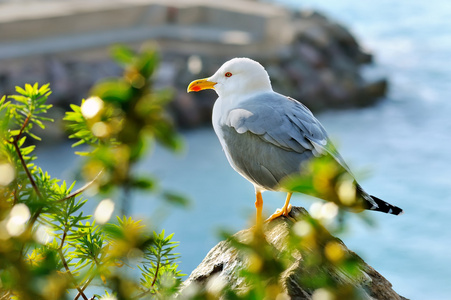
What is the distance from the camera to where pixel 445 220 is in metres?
4.92

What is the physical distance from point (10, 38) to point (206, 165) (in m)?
2.26

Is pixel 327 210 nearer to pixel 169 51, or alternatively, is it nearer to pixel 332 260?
pixel 332 260

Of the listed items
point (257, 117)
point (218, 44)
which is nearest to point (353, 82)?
point (218, 44)

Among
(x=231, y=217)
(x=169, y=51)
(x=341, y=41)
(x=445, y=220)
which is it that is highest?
(x=341, y=41)

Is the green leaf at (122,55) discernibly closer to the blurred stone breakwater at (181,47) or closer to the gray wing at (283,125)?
the gray wing at (283,125)

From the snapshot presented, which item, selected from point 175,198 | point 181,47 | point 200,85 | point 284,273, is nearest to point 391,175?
point 181,47

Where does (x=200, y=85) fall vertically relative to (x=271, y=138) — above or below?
above

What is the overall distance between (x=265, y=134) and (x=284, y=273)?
42cm

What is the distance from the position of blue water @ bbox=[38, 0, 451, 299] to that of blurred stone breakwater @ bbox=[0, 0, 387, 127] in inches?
12.3

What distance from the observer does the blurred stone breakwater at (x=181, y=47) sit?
606 centimetres

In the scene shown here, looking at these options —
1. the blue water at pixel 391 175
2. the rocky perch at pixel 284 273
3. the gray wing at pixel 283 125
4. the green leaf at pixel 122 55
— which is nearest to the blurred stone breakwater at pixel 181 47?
the blue water at pixel 391 175

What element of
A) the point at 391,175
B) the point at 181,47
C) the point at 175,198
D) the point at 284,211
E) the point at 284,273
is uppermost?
the point at 181,47

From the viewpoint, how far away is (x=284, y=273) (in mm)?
1089

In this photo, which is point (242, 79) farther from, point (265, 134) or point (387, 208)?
point (387, 208)
